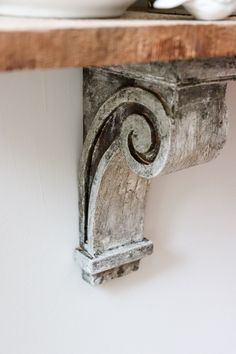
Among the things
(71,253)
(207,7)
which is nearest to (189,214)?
(71,253)

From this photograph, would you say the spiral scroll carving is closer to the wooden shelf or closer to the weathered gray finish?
the weathered gray finish

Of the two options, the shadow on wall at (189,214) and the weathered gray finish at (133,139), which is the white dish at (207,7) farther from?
the shadow on wall at (189,214)

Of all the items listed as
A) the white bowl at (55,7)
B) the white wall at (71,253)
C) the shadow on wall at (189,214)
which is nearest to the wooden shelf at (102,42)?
the white bowl at (55,7)

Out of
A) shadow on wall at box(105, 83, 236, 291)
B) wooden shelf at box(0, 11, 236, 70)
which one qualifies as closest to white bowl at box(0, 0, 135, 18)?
wooden shelf at box(0, 11, 236, 70)

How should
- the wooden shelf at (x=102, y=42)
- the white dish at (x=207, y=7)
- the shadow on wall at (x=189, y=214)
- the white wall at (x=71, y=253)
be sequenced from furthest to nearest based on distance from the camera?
the shadow on wall at (x=189, y=214)
the white wall at (x=71, y=253)
the white dish at (x=207, y=7)
the wooden shelf at (x=102, y=42)

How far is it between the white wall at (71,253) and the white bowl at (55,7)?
0.14m

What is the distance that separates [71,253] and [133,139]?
7.0 inches

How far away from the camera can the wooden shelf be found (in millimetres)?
313

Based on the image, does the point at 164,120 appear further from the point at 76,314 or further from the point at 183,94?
the point at 76,314

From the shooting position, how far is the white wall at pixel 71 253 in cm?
57

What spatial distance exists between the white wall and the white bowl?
0.14 meters

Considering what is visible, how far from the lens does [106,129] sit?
1.86ft

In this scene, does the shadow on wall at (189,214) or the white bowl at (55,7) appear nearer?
the white bowl at (55,7)

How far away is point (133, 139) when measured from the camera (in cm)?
53
